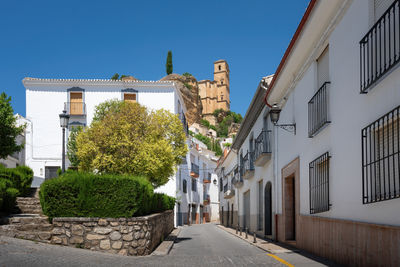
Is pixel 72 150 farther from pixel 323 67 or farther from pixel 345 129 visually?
pixel 345 129

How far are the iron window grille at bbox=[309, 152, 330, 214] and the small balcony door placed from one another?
27.1m

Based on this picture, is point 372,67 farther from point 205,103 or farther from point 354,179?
point 205,103

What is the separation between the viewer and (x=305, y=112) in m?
11.4

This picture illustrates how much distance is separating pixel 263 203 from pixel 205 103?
11689cm

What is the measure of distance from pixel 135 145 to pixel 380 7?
35.9 ft

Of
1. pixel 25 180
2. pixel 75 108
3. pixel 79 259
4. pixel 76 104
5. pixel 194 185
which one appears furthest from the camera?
pixel 194 185

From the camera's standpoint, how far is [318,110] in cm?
995

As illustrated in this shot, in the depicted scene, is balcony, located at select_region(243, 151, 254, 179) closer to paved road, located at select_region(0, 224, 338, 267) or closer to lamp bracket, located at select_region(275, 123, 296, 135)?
lamp bracket, located at select_region(275, 123, 296, 135)

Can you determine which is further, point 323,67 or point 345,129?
point 323,67

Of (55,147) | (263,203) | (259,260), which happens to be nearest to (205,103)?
(55,147)

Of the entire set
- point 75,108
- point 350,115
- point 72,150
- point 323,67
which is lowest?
point 350,115

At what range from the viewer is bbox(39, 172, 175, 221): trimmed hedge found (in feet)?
31.3

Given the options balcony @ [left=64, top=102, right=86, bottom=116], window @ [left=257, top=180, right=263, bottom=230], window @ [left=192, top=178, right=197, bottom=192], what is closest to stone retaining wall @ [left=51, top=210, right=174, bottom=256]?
window @ [left=257, top=180, right=263, bottom=230]

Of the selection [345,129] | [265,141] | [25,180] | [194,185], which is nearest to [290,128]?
[265,141]
